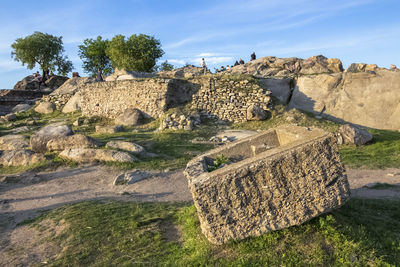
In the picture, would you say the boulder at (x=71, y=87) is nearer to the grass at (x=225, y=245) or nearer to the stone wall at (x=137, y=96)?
the stone wall at (x=137, y=96)

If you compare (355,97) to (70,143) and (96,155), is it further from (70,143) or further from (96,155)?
(70,143)

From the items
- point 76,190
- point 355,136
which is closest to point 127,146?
point 76,190

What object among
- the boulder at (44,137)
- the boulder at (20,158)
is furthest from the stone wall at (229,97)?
the boulder at (20,158)

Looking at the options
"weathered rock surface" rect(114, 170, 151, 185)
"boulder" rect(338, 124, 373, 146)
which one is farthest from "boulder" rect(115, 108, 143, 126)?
"boulder" rect(338, 124, 373, 146)

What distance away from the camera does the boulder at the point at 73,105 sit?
2422 centimetres

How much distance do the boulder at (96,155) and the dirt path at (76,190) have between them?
1.52ft

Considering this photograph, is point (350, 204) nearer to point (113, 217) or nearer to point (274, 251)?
point (274, 251)

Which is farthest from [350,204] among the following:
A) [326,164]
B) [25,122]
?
[25,122]

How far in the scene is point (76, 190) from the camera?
320 inches

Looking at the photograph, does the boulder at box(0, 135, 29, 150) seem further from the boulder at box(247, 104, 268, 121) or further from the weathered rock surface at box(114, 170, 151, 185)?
the boulder at box(247, 104, 268, 121)

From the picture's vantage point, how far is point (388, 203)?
19.1ft

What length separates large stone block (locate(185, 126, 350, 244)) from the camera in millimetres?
3865

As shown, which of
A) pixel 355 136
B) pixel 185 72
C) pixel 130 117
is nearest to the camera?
pixel 355 136

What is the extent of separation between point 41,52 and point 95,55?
7117 millimetres
